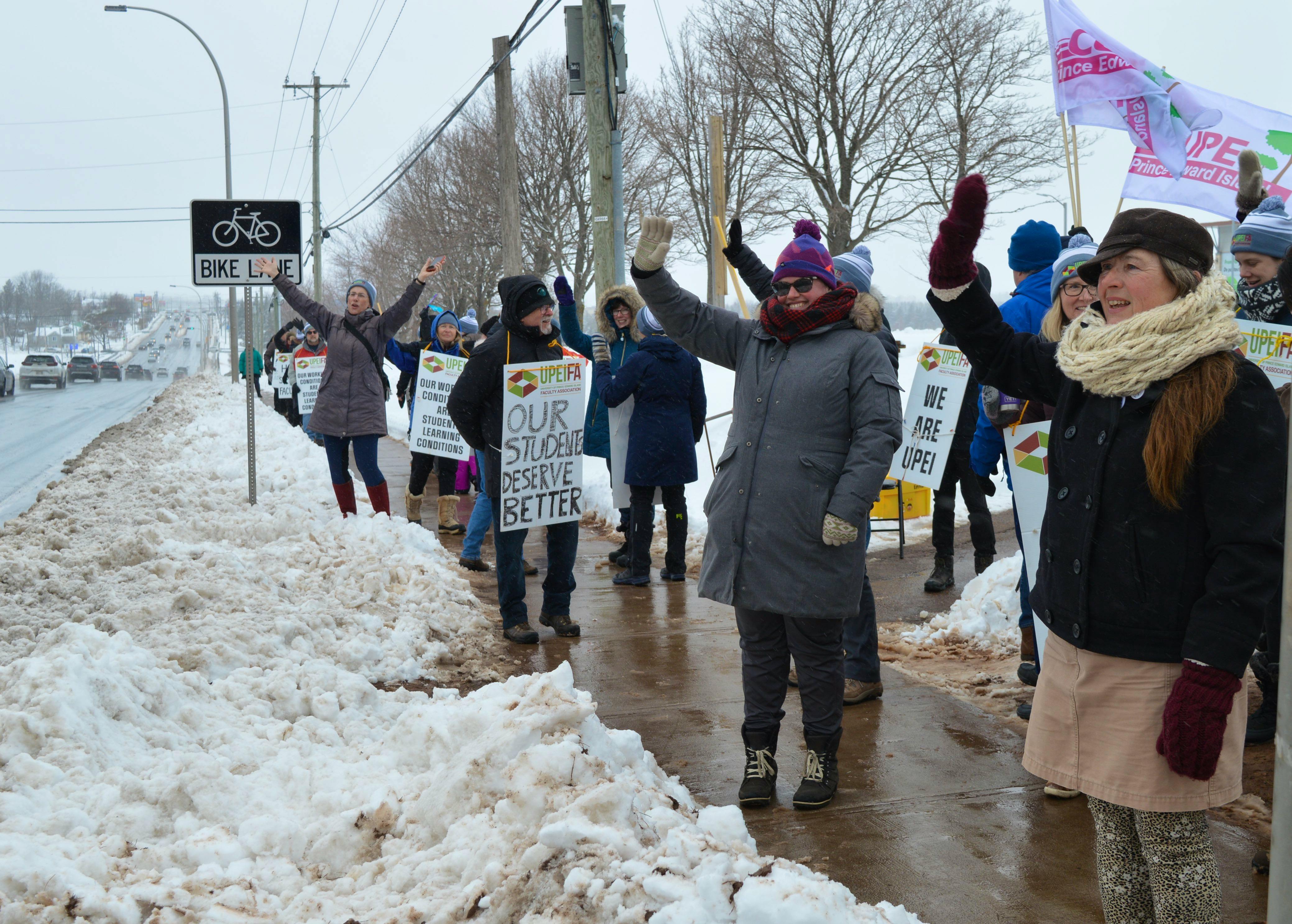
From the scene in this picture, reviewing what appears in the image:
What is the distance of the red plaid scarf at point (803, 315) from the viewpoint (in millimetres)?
3920

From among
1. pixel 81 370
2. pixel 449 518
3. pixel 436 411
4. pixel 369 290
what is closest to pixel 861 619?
pixel 369 290

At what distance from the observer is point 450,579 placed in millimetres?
7238

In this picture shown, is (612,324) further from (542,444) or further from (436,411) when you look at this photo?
(436,411)

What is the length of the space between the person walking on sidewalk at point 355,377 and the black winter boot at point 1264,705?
6028 millimetres

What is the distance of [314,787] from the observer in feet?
11.8

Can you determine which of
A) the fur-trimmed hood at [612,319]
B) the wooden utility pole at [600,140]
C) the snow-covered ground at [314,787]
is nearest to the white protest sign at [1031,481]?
the snow-covered ground at [314,787]

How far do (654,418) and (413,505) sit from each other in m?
3.45

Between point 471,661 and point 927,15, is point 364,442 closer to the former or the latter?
point 471,661

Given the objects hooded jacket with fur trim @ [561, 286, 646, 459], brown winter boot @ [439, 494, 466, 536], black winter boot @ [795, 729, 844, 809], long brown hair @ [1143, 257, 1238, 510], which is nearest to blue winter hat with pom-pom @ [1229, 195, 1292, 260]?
long brown hair @ [1143, 257, 1238, 510]

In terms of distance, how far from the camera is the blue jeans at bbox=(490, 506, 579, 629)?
6.40 m

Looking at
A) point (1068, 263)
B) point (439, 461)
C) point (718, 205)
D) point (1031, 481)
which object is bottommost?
point (439, 461)

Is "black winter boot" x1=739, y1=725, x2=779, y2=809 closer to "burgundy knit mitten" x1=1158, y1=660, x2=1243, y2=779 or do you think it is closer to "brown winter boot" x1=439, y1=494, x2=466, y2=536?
"burgundy knit mitten" x1=1158, y1=660, x2=1243, y2=779

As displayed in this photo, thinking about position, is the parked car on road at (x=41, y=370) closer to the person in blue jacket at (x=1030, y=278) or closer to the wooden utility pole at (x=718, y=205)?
the wooden utility pole at (x=718, y=205)

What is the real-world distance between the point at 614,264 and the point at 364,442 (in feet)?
11.5
